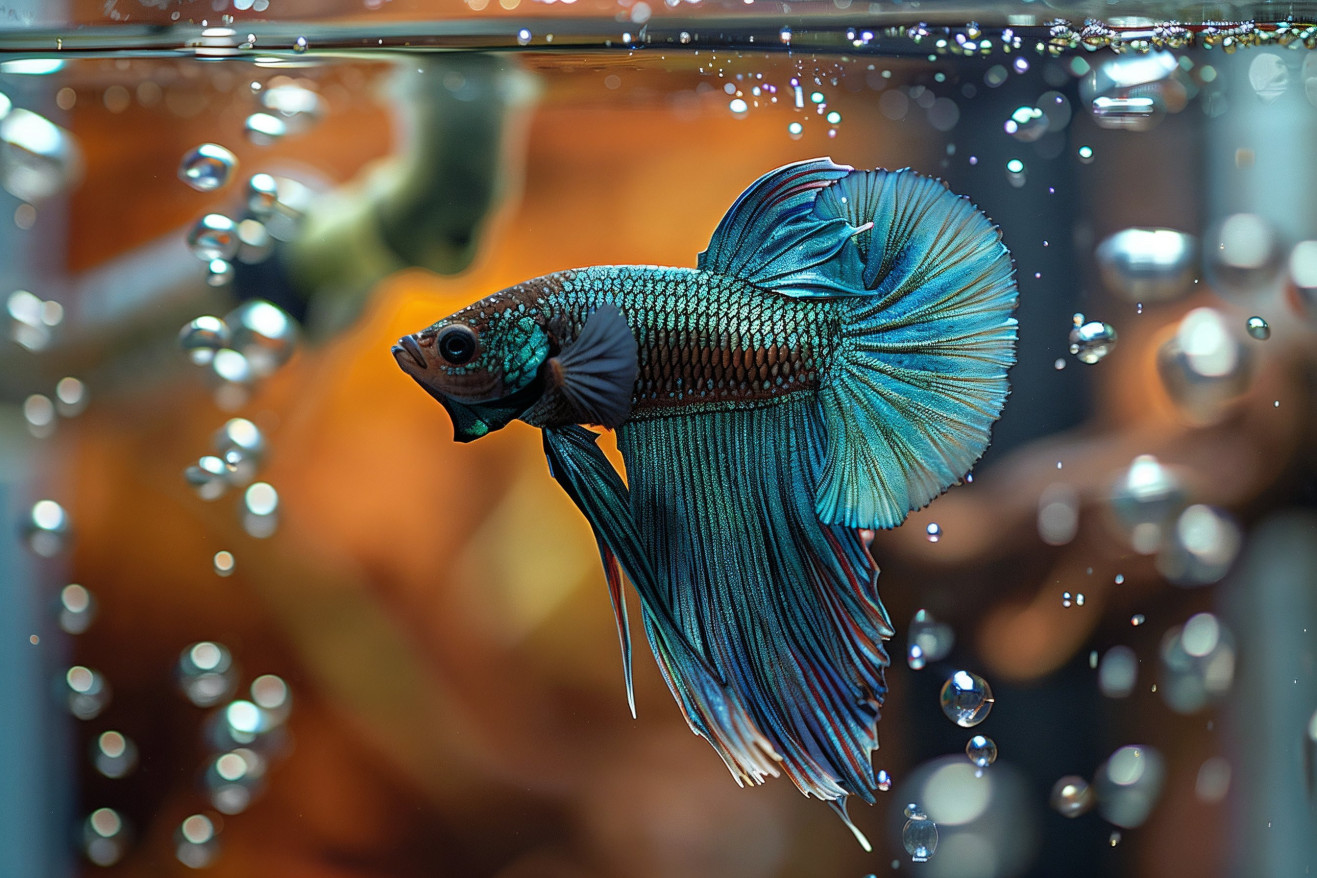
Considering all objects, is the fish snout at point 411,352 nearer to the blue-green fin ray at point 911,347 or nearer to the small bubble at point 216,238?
the blue-green fin ray at point 911,347

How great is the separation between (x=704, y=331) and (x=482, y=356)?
145mm

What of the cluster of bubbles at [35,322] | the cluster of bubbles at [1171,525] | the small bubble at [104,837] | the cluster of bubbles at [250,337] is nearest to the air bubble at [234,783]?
the small bubble at [104,837]

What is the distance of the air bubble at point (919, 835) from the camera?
94 cm

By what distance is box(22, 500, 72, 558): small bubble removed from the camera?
1010mm

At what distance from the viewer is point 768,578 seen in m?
0.65

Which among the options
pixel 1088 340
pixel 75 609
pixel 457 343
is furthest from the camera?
pixel 75 609

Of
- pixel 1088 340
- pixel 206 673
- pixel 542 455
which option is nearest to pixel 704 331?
pixel 542 455

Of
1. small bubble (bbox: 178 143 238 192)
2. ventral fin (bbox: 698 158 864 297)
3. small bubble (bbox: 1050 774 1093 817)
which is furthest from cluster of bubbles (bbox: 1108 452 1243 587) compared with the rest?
small bubble (bbox: 178 143 238 192)

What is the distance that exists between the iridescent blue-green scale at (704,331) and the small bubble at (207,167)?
550 millimetres

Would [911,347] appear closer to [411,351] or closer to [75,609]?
[411,351]

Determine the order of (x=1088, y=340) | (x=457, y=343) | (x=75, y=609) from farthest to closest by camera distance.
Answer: (x=75, y=609) < (x=1088, y=340) < (x=457, y=343)

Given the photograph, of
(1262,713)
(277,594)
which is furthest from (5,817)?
(1262,713)

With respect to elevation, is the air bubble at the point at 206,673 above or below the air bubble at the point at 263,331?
below

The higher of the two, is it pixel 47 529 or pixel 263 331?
pixel 263 331
